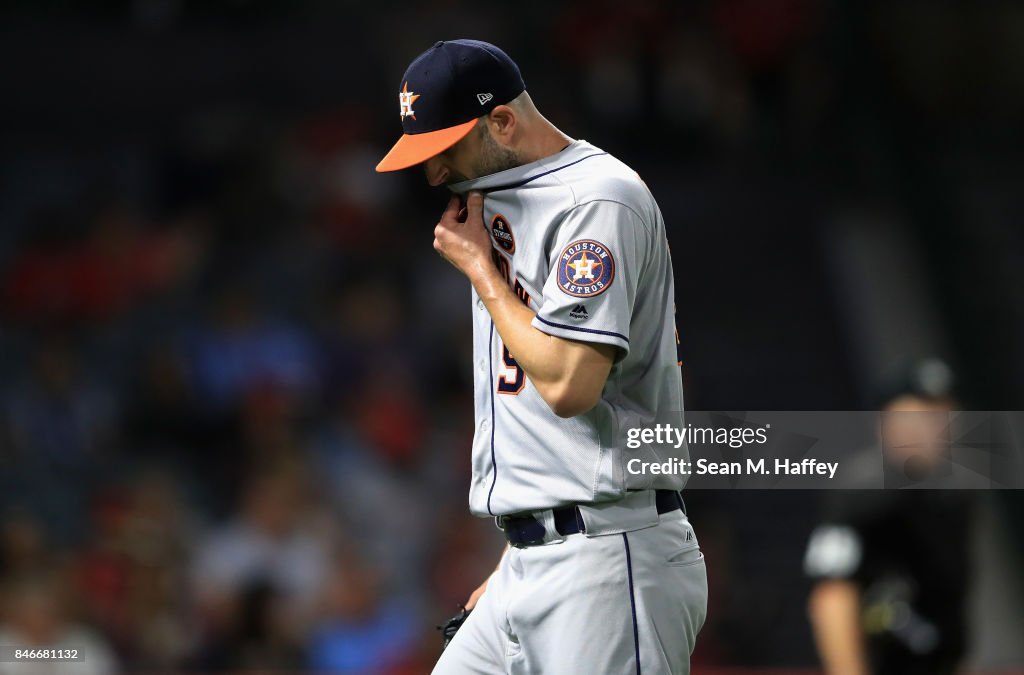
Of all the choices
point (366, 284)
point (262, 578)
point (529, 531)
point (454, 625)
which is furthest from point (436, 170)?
point (366, 284)

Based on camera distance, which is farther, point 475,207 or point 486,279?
point 475,207

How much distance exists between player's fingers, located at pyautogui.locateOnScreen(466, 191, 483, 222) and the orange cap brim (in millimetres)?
131

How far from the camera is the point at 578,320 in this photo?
105 inches

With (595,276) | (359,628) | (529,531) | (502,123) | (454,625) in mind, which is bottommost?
(359,628)

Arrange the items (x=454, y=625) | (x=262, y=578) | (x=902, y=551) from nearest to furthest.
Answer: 1. (x=454, y=625)
2. (x=902, y=551)
3. (x=262, y=578)

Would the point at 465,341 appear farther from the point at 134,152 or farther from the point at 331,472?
the point at 134,152

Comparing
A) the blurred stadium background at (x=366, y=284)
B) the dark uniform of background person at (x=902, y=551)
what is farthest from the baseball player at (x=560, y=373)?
the blurred stadium background at (x=366, y=284)

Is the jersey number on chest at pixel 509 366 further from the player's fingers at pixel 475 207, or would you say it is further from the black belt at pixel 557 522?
the black belt at pixel 557 522

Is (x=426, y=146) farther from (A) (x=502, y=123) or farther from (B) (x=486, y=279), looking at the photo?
(B) (x=486, y=279)

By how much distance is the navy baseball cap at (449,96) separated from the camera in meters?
2.88

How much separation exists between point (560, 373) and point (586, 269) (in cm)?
21

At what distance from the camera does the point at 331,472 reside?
25.8ft

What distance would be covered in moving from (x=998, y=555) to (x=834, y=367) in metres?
1.99

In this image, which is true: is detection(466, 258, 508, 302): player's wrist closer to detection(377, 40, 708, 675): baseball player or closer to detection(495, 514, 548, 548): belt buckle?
detection(377, 40, 708, 675): baseball player
